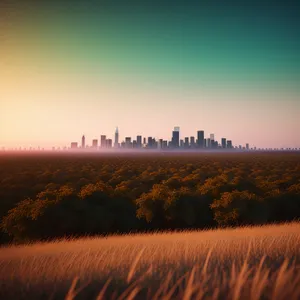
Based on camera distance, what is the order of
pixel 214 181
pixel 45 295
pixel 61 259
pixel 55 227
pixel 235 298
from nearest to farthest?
pixel 235 298 → pixel 45 295 → pixel 61 259 → pixel 55 227 → pixel 214 181

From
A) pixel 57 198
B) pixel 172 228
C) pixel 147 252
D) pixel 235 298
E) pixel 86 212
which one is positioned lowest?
pixel 172 228

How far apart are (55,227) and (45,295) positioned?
18.4 m

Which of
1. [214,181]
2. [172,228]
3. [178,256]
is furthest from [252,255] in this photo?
[214,181]

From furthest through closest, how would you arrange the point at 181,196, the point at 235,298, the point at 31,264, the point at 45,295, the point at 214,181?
the point at 214,181 < the point at 181,196 < the point at 31,264 < the point at 45,295 < the point at 235,298

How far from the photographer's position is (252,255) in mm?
5590

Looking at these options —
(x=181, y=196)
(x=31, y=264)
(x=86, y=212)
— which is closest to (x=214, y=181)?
(x=181, y=196)

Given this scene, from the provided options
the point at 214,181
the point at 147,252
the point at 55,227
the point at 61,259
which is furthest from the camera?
the point at 214,181

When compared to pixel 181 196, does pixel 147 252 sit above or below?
above

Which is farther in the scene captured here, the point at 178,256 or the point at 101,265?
the point at 178,256

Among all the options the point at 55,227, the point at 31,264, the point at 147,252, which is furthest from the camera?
the point at 55,227

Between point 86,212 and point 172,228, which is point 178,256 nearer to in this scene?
point 86,212

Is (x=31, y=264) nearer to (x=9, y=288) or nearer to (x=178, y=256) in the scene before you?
(x=9, y=288)

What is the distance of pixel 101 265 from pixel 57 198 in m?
18.0

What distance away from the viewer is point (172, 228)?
995 inches
